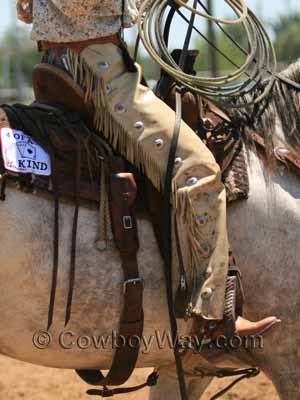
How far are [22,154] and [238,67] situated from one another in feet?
4.29

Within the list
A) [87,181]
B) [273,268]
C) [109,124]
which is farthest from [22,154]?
[273,268]

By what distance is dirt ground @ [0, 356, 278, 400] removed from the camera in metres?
6.27

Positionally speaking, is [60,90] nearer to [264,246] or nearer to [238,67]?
[238,67]

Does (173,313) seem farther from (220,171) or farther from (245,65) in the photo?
(245,65)

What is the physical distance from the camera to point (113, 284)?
154 inches

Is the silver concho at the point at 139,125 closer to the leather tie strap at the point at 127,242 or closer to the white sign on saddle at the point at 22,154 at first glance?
the leather tie strap at the point at 127,242

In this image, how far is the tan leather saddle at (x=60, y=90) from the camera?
394 cm

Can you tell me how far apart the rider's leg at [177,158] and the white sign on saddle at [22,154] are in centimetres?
37

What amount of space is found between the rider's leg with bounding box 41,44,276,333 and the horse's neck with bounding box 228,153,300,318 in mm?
247

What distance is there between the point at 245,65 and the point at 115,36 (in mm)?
707

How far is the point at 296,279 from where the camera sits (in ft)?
13.5

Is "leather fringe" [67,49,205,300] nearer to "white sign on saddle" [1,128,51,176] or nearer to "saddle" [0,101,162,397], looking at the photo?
"saddle" [0,101,162,397]
